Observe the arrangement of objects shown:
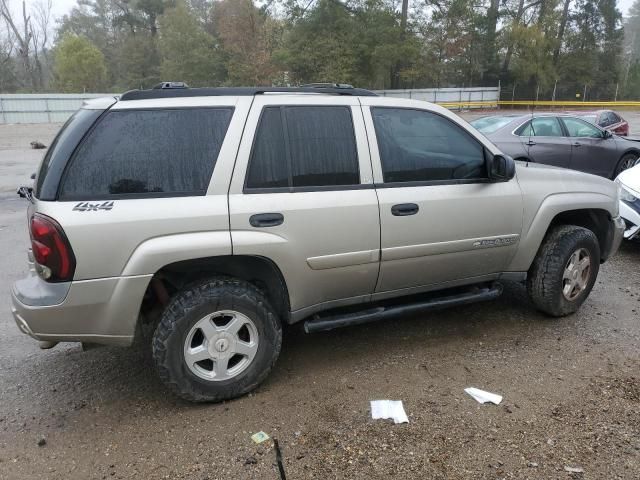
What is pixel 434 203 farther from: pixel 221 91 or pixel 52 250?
pixel 52 250

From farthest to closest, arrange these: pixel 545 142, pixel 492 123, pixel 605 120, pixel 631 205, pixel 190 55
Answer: pixel 190 55 → pixel 605 120 → pixel 492 123 → pixel 545 142 → pixel 631 205

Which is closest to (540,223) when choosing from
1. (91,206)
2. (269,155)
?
(269,155)

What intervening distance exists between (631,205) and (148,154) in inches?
223

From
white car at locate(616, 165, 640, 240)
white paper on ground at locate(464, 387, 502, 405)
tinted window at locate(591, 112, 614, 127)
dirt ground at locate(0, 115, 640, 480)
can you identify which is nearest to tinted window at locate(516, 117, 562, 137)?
white car at locate(616, 165, 640, 240)

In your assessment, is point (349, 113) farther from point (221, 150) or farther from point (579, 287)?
point (579, 287)

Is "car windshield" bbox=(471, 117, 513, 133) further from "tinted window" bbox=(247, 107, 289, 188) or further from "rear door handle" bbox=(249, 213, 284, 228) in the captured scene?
"rear door handle" bbox=(249, 213, 284, 228)

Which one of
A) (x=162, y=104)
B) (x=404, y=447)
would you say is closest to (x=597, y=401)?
(x=404, y=447)

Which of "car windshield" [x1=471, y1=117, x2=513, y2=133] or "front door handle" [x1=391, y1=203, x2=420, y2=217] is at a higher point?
"car windshield" [x1=471, y1=117, x2=513, y2=133]

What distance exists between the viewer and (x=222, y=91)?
3256 millimetres

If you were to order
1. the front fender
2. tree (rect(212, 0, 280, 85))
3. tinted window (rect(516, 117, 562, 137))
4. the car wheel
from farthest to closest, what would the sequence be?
tree (rect(212, 0, 280, 85))
the car wheel
tinted window (rect(516, 117, 562, 137))
the front fender

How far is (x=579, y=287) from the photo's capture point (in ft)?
14.6

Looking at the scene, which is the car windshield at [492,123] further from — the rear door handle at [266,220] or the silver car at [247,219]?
the rear door handle at [266,220]

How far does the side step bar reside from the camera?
11.5 ft

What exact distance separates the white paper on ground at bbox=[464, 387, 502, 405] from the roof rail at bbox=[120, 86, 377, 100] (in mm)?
2067
